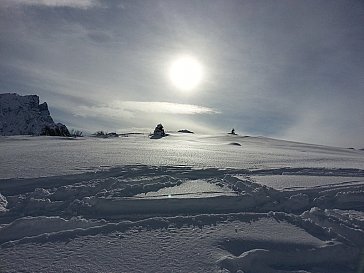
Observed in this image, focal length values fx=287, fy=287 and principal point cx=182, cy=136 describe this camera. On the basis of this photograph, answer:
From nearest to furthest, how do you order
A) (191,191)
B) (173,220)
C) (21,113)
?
1. (173,220)
2. (191,191)
3. (21,113)

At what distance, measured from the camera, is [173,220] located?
10.3 feet

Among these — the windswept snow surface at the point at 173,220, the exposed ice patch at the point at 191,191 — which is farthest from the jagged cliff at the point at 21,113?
the exposed ice patch at the point at 191,191

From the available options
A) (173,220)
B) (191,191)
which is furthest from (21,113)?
(173,220)

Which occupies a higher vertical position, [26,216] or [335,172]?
[335,172]

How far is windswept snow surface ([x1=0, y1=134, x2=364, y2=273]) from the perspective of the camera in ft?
8.08

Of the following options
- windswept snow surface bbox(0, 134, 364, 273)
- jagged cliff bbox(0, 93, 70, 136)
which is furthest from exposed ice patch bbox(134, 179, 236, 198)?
jagged cliff bbox(0, 93, 70, 136)

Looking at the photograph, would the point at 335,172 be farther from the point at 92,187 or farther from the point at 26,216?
the point at 26,216

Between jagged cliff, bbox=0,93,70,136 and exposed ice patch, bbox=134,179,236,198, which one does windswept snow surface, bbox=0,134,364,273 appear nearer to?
exposed ice patch, bbox=134,179,236,198

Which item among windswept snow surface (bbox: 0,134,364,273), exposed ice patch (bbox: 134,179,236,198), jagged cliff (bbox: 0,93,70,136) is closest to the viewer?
windswept snow surface (bbox: 0,134,364,273)

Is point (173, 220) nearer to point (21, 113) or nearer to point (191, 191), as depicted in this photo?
point (191, 191)

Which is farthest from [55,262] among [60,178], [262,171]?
[262,171]

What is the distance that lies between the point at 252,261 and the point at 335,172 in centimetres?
386

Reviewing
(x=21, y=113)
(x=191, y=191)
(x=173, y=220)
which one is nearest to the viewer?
(x=173, y=220)

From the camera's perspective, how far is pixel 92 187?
3.98 meters
